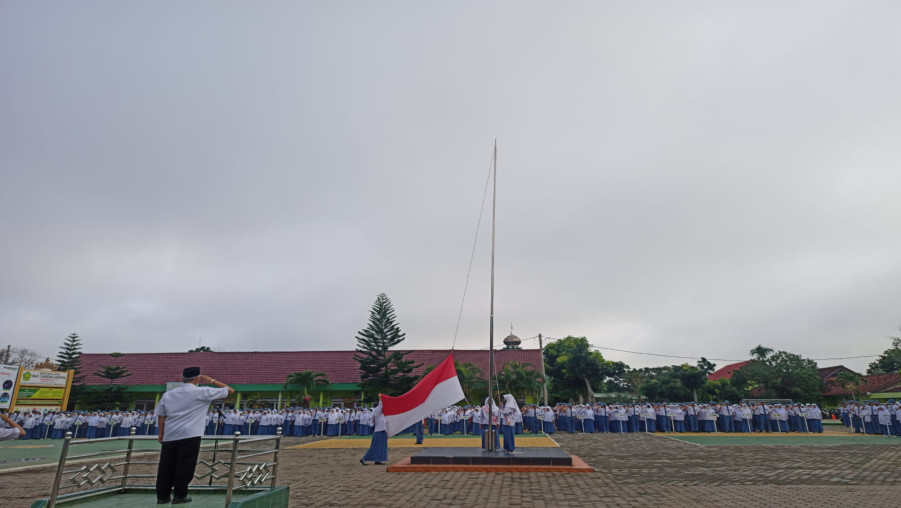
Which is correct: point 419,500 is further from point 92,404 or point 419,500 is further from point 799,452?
point 92,404

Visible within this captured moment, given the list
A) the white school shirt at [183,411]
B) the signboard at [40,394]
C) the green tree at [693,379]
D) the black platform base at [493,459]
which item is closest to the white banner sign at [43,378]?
the signboard at [40,394]

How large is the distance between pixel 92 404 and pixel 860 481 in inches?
1414

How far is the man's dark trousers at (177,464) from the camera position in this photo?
4656mm

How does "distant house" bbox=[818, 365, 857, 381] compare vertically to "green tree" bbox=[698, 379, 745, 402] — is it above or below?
above

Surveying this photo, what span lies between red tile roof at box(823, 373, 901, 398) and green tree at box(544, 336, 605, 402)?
18113 millimetres

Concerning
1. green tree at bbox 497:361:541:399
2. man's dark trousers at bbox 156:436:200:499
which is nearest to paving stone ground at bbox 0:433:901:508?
man's dark trousers at bbox 156:436:200:499

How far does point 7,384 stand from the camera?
23734 millimetres

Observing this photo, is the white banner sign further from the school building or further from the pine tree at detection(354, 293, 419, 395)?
the pine tree at detection(354, 293, 419, 395)

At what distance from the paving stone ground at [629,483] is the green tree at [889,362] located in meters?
38.4

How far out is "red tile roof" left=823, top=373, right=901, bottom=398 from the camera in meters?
34.9

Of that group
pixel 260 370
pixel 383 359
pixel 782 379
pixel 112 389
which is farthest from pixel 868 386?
pixel 112 389

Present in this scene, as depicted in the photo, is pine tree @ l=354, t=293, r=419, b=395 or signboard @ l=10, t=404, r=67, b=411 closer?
signboard @ l=10, t=404, r=67, b=411

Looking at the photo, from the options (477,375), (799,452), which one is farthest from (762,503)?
(477,375)

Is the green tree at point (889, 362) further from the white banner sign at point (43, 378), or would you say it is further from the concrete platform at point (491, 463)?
the white banner sign at point (43, 378)
